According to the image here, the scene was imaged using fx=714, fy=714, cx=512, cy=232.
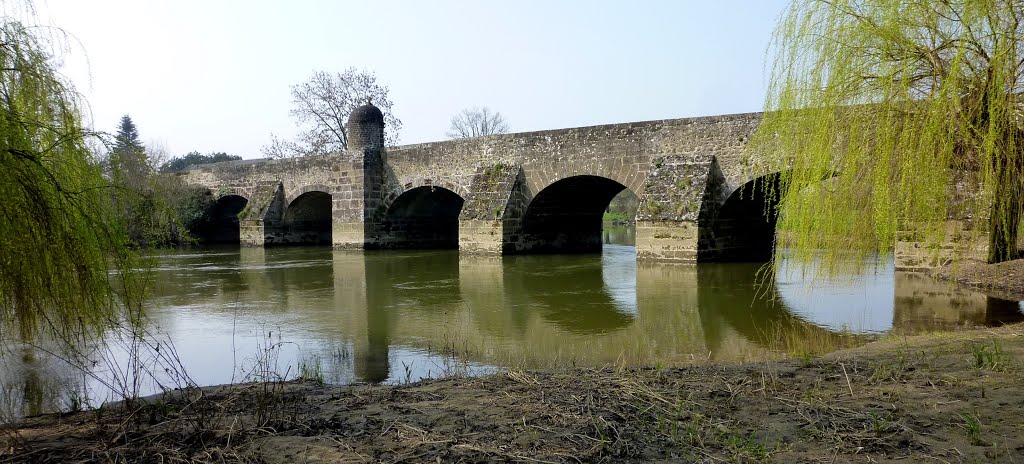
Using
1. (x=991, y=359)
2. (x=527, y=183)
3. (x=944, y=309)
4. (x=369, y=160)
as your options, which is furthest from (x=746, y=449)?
(x=369, y=160)

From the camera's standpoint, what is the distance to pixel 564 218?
1698cm

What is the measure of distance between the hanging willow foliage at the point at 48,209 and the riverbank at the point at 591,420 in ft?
1.81

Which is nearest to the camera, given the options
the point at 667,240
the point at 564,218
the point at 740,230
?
the point at 667,240

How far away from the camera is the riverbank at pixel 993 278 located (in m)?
7.77

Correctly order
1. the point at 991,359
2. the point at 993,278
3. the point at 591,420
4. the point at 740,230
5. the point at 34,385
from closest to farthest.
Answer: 1. the point at 591,420
2. the point at 991,359
3. the point at 34,385
4. the point at 993,278
5. the point at 740,230

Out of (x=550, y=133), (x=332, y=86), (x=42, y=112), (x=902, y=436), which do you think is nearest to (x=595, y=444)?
(x=902, y=436)

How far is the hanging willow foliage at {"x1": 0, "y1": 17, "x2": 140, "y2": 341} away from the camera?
Answer: 301 centimetres

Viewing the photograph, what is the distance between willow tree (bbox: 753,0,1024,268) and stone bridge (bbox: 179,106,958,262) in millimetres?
3454

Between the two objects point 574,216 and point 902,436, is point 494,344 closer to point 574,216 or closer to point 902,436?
point 902,436

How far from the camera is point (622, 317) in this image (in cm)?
738

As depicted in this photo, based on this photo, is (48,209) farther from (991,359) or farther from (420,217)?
(420,217)

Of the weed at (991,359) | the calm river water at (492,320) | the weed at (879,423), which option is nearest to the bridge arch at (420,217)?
the calm river water at (492,320)

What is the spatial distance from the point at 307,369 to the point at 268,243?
1718 cm

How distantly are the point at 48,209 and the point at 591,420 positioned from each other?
8.17ft
